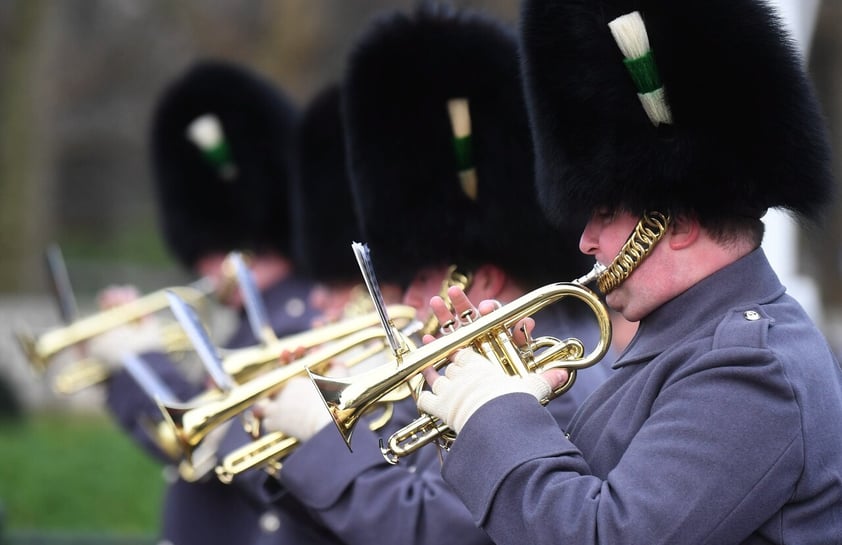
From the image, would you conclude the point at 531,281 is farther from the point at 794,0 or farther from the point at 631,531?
the point at 794,0

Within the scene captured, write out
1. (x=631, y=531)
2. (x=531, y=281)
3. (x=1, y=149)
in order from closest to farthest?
(x=631, y=531) < (x=531, y=281) < (x=1, y=149)

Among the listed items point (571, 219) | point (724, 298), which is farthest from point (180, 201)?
point (724, 298)

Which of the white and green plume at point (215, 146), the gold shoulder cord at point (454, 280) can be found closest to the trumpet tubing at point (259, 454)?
the gold shoulder cord at point (454, 280)

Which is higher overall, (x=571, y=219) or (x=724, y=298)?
(x=571, y=219)

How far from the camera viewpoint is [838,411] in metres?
2.45

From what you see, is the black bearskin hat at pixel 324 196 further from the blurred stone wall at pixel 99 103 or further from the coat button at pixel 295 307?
the blurred stone wall at pixel 99 103

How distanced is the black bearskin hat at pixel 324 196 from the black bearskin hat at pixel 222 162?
2.02 ft

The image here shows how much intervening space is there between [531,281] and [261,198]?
261cm

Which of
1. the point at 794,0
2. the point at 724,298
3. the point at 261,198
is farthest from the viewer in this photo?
the point at 261,198

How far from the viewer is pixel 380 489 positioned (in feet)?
10.9

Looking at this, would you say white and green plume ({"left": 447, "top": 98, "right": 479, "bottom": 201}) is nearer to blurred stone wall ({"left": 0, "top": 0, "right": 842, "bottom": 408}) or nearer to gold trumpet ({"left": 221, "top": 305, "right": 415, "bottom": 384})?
gold trumpet ({"left": 221, "top": 305, "right": 415, "bottom": 384})

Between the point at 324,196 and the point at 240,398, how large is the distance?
160 centimetres

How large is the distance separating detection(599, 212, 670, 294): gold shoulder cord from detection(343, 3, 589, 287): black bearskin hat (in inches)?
38.7

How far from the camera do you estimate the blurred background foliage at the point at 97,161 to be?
909cm
